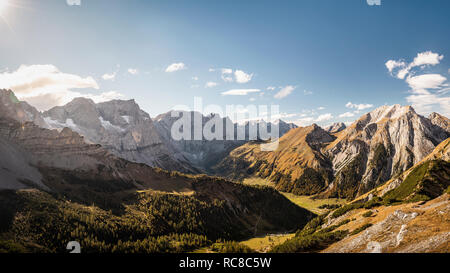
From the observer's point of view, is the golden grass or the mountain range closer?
the mountain range

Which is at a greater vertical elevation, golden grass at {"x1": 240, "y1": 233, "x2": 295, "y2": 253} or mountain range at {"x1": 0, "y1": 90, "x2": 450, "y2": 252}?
mountain range at {"x1": 0, "y1": 90, "x2": 450, "y2": 252}

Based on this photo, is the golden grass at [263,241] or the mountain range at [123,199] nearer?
the mountain range at [123,199]

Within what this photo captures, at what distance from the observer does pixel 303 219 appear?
180875mm

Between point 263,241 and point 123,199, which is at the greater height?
point 123,199

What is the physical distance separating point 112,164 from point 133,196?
166ft

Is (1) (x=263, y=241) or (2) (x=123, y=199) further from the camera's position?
(2) (x=123, y=199)

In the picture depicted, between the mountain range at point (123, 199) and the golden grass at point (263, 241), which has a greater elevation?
the mountain range at point (123, 199)
